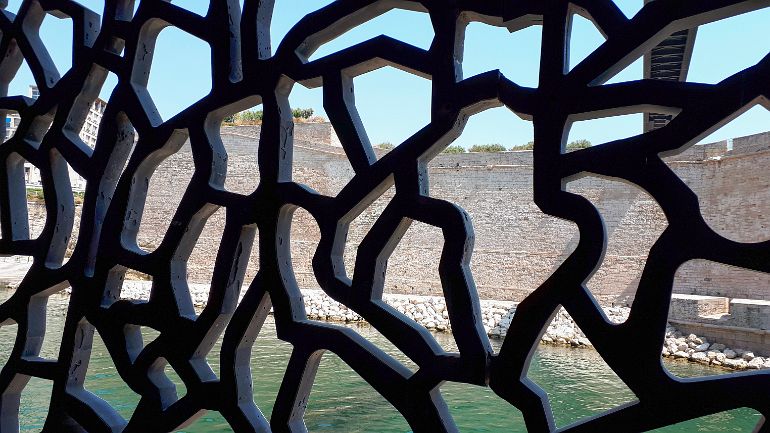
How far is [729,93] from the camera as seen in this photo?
123 centimetres

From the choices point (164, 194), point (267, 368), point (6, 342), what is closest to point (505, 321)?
point (267, 368)

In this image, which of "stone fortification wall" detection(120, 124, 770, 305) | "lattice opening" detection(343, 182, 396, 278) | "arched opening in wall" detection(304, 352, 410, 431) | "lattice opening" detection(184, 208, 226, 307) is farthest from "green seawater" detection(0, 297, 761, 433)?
"lattice opening" detection(184, 208, 226, 307)

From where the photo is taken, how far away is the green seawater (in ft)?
28.2

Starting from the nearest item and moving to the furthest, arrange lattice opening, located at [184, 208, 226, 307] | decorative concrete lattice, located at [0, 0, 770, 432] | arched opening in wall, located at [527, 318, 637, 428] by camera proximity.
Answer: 1. decorative concrete lattice, located at [0, 0, 770, 432]
2. arched opening in wall, located at [527, 318, 637, 428]
3. lattice opening, located at [184, 208, 226, 307]

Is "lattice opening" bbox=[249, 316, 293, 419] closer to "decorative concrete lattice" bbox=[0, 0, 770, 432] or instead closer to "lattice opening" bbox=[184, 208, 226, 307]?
"decorative concrete lattice" bbox=[0, 0, 770, 432]

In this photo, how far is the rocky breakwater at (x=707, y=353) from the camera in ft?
39.9

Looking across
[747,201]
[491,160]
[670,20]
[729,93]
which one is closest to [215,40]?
[670,20]

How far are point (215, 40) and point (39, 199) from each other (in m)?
24.4

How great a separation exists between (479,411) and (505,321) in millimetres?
6903

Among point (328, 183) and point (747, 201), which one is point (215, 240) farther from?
point (747, 201)

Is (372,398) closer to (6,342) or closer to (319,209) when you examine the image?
(6,342)

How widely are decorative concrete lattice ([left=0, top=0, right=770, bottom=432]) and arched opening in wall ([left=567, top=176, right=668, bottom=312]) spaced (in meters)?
17.4

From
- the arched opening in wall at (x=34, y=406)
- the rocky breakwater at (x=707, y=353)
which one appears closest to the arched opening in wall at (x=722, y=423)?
the rocky breakwater at (x=707, y=353)

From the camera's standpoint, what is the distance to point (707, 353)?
1291 centimetres
